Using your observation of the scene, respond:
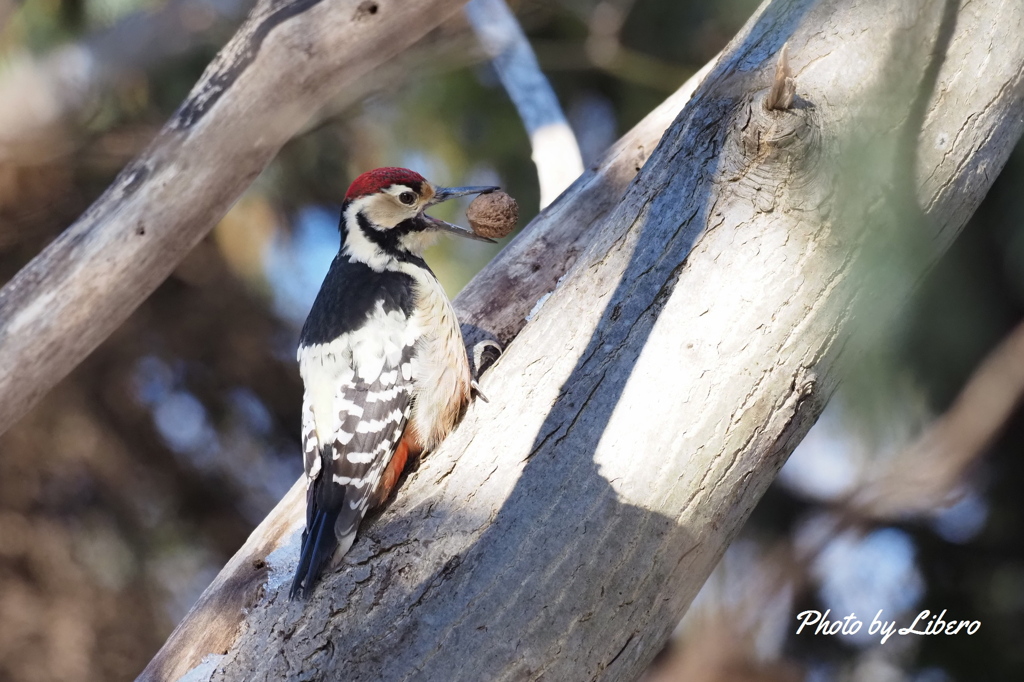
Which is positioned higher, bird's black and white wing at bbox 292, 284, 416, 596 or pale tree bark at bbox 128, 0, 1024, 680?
bird's black and white wing at bbox 292, 284, 416, 596

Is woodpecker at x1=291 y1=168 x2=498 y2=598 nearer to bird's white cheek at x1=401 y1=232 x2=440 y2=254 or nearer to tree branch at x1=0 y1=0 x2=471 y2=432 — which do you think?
bird's white cheek at x1=401 y1=232 x2=440 y2=254

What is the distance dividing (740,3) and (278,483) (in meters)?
3.63

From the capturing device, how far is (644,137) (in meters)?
3.07

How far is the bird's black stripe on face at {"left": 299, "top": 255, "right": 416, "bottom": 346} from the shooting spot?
2602 mm

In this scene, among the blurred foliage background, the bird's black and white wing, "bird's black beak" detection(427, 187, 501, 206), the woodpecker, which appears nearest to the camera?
the bird's black and white wing

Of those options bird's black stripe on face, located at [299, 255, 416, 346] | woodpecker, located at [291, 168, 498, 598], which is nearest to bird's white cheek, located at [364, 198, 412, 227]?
woodpecker, located at [291, 168, 498, 598]

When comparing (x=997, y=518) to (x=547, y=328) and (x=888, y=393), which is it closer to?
→ (x=888, y=393)

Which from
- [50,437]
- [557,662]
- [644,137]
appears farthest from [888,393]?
[50,437]

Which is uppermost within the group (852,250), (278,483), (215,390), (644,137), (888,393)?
(215,390)

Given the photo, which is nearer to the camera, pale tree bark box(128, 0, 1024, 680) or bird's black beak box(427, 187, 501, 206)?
pale tree bark box(128, 0, 1024, 680)

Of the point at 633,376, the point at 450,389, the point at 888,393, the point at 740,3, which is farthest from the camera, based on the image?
the point at 450,389

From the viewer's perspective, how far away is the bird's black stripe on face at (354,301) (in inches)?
102

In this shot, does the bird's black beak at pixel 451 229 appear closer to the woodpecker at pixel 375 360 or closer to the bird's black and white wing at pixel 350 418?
the woodpecker at pixel 375 360

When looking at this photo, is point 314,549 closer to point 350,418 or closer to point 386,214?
point 350,418
